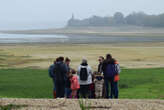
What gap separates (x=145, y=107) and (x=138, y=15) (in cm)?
17279

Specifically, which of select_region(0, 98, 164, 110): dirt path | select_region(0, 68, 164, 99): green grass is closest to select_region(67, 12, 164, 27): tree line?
select_region(0, 68, 164, 99): green grass

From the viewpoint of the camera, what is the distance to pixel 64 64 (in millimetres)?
9969

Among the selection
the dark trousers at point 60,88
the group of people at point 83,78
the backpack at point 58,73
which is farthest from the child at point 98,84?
the backpack at point 58,73

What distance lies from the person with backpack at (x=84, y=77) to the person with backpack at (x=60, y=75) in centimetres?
43

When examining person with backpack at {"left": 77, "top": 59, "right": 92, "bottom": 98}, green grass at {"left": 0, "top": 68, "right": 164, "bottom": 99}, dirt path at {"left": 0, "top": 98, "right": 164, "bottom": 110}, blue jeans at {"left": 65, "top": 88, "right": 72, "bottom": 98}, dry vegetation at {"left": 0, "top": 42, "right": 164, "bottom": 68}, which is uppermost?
person with backpack at {"left": 77, "top": 59, "right": 92, "bottom": 98}

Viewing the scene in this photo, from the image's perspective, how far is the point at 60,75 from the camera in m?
10.1

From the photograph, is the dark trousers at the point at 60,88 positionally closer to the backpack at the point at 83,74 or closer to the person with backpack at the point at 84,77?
the person with backpack at the point at 84,77

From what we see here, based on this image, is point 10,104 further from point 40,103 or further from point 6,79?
point 6,79

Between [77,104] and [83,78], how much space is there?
5.85ft

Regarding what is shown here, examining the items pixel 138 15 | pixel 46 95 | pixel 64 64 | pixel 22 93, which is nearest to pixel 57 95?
pixel 64 64

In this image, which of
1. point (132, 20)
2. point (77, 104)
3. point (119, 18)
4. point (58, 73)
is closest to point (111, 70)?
point (58, 73)

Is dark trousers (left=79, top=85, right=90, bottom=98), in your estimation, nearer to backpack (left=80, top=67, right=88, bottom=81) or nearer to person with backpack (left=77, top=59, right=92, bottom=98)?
person with backpack (left=77, top=59, right=92, bottom=98)

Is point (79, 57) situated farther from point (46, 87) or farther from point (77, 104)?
point (77, 104)

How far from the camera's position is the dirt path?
8094mm
